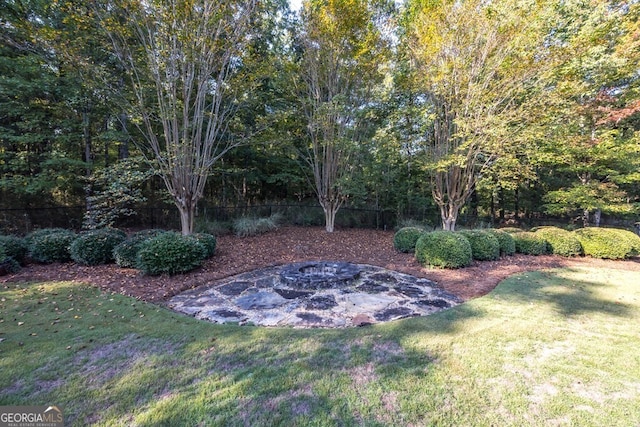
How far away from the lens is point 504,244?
6.67 meters

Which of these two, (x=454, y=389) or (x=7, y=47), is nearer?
(x=454, y=389)

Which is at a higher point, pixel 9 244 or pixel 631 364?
pixel 9 244

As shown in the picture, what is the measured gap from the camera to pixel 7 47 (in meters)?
6.88

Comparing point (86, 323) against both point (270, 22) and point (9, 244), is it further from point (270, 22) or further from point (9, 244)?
point (270, 22)

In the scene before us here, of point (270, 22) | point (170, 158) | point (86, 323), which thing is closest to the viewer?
point (86, 323)

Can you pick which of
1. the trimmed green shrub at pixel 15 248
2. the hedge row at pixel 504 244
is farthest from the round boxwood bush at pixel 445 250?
the trimmed green shrub at pixel 15 248

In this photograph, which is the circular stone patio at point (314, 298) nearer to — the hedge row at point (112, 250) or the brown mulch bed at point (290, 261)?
the brown mulch bed at point (290, 261)

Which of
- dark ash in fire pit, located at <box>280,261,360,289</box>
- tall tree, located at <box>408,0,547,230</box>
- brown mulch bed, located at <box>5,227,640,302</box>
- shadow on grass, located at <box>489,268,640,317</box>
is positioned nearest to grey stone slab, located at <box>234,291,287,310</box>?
dark ash in fire pit, located at <box>280,261,360,289</box>

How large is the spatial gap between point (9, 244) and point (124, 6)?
5.23 meters

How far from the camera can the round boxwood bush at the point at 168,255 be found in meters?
4.68

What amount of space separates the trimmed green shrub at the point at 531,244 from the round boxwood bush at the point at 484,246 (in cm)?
123

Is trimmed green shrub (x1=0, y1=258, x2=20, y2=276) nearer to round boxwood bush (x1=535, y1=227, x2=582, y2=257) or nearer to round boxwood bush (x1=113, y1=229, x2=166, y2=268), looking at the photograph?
round boxwood bush (x1=113, y1=229, x2=166, y2=268)

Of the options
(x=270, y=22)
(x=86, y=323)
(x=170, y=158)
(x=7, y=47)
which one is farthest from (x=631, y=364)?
(x=7, y=47)

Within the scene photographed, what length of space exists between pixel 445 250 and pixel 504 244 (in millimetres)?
2189
